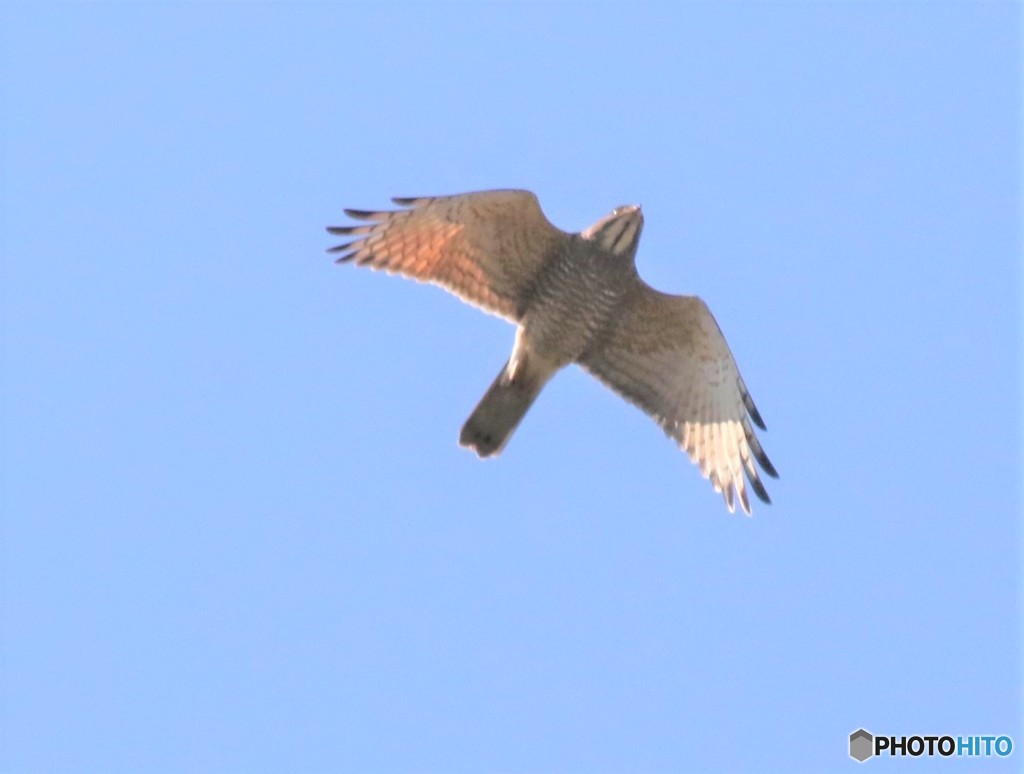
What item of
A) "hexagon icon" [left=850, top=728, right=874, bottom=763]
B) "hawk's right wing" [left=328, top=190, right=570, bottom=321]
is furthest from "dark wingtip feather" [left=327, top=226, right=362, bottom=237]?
"hexagon icon" [left=850, top=728, right=874, bottom=763]

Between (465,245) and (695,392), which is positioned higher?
(465,245)

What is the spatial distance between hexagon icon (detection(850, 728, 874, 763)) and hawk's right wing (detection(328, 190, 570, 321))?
→ 3774mm

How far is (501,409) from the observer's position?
Answer: 11.8 metres

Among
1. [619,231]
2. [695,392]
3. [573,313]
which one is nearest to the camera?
[619,231]

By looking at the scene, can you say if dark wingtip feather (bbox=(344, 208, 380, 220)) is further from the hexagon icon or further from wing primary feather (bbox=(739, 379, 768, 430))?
the hexagon icon

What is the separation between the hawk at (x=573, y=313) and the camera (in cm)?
1160

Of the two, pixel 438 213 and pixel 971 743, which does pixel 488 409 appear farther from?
pixel 971 743

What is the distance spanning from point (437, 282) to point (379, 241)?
455 millimetres

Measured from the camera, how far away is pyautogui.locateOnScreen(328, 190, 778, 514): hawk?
11.6 meters

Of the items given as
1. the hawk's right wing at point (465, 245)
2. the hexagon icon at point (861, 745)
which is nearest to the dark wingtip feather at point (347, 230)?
the hawk's right wing at point (465, 245)

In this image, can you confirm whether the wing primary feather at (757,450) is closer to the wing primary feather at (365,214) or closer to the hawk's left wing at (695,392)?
the hawk's left wing at (695,392)

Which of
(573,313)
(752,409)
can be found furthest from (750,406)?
(573,313)

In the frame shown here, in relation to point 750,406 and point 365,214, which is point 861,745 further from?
point 365,214

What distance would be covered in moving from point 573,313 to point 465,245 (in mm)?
813
